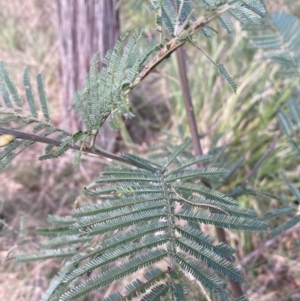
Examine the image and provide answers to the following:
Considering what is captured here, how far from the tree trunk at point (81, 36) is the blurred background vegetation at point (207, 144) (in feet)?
0.56

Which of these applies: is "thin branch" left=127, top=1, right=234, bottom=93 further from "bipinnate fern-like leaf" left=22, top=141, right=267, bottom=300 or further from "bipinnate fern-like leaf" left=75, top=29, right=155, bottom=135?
"bipinnate fern-like leaf" left=22, top=141, right=267, bottom=300

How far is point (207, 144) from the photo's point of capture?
2.00 m

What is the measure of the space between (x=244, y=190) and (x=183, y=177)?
369 mm

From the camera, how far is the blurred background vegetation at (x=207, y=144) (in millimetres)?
1616

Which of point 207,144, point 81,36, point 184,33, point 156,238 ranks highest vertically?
point 81,36

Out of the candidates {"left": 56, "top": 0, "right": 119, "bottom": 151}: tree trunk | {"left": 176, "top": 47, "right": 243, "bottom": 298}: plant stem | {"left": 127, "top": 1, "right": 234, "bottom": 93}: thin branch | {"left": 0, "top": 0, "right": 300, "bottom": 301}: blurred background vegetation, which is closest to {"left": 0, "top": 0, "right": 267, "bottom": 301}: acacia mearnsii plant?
{"left": 127, "top": 1, "right": 234, "bottom": 93}: thin branch

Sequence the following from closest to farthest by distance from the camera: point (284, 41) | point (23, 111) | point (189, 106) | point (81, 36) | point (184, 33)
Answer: point (184, 33) → point (23, 111) → point (189, 106) → point (284, 41) → point (81, 36)

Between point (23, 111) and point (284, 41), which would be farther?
point (284, 41)

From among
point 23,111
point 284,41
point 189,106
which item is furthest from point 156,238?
point 284,41

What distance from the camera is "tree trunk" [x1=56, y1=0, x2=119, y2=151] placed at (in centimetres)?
185

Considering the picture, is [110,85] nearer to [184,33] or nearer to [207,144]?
[184,33]

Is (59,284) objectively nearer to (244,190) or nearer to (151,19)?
(244,190)

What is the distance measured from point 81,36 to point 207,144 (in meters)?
0.79

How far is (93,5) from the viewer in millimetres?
1808
